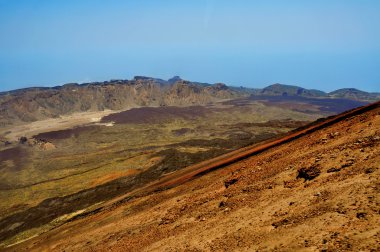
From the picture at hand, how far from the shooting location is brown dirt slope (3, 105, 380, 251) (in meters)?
15.0

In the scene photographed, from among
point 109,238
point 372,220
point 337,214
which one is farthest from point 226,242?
point 109,238

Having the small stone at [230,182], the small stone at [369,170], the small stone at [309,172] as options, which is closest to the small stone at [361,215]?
the small stone at [369,170]

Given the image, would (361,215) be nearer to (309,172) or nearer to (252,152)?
(309,172)

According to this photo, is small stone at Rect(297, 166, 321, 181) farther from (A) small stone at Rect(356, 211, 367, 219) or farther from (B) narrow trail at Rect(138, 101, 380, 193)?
(B) narrow trail at Rect(138, 101, 380, 193)

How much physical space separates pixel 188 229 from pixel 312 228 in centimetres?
762

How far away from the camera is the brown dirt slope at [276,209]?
15.0 metres

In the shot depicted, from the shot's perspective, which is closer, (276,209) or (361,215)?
(361,215)

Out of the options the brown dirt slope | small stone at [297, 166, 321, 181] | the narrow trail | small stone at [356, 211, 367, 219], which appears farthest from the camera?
the narrow trail

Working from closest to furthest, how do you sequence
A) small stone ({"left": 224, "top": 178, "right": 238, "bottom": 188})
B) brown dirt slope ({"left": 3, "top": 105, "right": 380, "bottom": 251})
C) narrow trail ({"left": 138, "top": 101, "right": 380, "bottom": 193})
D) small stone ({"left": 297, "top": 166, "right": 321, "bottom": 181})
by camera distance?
brown dirt slope ({"left": 3, "top": 105, "right": 380, "bottom": 251}), small stone ({"left": 297, "top": 166, "right": 321, "bottom": 181}), small stone ({"left": 224, "top": 178, "right": 238, "bottom": 188}), narrow trail ({"left": 138, "top": 101, "right": 380, "bottom": 193})

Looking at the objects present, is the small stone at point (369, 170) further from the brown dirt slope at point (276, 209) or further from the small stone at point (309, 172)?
the small stone at point (309, 172)

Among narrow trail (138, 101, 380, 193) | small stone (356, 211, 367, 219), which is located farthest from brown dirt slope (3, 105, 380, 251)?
narrow trail (138, 101, 380, 193)

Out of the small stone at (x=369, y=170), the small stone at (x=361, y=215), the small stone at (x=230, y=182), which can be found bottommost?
Answer: the small stone at (x=230, y=182)

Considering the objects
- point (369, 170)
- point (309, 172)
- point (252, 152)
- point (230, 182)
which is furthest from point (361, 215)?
point (252, 152)

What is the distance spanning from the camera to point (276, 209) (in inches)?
732
